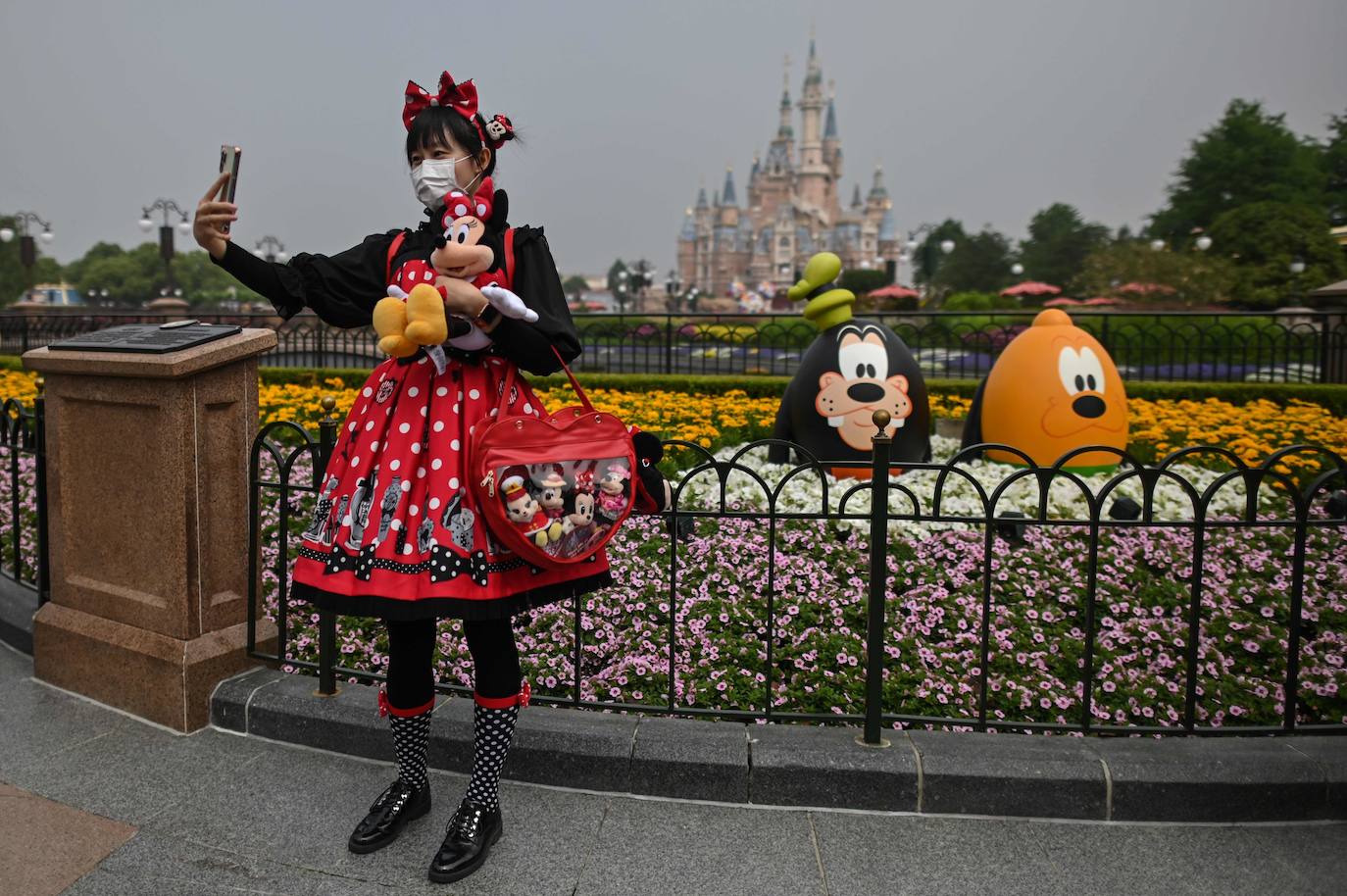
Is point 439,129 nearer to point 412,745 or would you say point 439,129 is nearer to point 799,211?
point 412,745

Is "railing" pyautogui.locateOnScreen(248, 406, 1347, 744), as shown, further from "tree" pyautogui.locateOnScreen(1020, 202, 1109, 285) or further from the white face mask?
"tree" pyautogui.locateOnScreen(1020, 202, 1109, 285)

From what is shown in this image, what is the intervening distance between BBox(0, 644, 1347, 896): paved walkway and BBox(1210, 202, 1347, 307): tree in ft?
125

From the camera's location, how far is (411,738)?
2627 mm

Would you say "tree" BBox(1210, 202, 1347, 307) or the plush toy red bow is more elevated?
"tree" BBox(1210, 202, 1347, 307)

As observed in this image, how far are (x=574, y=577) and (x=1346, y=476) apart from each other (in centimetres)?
268

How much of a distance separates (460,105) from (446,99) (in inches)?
1.5

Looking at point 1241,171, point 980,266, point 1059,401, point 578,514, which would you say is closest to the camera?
point 578,514

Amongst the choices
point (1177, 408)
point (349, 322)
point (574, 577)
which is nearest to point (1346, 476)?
point (574, 577)

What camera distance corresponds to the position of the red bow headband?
7.83ft

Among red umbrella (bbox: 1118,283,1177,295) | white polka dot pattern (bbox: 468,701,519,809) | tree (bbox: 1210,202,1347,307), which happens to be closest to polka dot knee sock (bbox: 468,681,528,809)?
white polka dot pattern (bbox: 468,701,519,809)

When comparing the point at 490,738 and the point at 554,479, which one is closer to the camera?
the point at 554,479

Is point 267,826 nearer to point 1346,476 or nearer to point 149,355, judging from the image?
point 149,355

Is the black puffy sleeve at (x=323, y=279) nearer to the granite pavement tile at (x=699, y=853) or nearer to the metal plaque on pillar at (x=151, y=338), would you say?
the metal plaque on pillar at (x=151, y=338)

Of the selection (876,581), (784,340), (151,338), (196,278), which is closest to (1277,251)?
(784,340)
